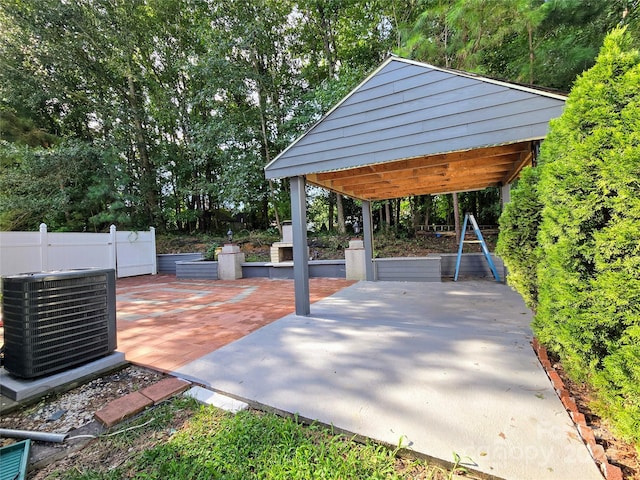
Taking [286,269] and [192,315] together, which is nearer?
[192,315]

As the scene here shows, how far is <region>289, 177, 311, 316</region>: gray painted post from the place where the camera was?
141 inches

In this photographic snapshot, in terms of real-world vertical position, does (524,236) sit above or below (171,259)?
above

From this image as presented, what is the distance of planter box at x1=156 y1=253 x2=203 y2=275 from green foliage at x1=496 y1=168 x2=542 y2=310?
926 centimetres

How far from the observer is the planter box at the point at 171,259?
9.71m

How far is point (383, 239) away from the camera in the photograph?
8570 millimetres

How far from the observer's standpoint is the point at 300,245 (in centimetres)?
360

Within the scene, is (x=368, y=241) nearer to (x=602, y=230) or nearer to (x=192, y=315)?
(x=192, y=315)

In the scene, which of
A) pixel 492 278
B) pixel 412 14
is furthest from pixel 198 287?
pixel 412 14

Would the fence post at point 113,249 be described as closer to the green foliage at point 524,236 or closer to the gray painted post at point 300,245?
the gray painted post at point 300,245

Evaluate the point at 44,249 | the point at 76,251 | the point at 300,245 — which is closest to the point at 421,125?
the point at 300,245

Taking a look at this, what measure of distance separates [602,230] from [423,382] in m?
1.37

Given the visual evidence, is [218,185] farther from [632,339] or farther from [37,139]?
[632,339]

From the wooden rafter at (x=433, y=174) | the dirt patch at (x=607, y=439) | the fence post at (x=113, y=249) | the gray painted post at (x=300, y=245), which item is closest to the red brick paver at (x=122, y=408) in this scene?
the gray painted post at (x=300, y=245)

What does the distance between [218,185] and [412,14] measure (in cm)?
858
